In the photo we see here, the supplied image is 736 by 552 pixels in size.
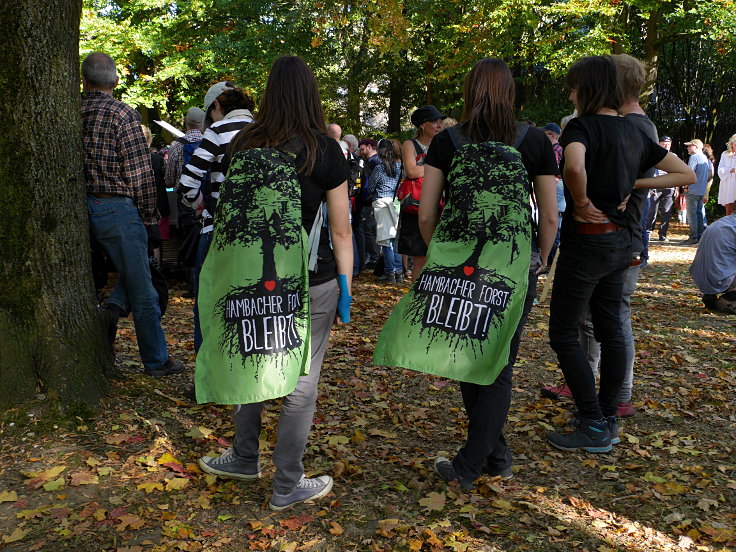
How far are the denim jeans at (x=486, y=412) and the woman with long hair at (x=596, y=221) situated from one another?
462 mm

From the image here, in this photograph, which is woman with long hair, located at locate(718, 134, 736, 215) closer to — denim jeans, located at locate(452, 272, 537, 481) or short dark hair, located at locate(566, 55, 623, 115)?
short dark hair, located at locate(566, 55, 623, 115)

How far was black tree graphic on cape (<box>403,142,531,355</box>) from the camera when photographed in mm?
3207

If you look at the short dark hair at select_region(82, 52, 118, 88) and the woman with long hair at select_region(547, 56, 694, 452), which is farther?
the short dark hair at select_region(82, 52, 118, 88)

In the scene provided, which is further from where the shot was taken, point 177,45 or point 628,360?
point 177,45

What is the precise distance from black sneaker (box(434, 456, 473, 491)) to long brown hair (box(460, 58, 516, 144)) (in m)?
1.73

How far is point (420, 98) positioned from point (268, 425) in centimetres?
2267

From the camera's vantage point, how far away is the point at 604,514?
3.46 meters

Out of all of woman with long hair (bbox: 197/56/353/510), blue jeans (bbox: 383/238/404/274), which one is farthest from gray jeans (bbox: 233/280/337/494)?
Result: blue jeans (bbox: 383/238/404/274)

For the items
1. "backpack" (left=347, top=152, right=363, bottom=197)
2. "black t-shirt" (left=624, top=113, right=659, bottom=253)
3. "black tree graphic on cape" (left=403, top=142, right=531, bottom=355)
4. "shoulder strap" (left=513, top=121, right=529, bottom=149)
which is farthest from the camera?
"backpack" (left=347, top=152, right=363, bottom=197)

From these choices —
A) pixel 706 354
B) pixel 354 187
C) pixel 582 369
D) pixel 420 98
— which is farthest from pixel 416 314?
pixel 420 98

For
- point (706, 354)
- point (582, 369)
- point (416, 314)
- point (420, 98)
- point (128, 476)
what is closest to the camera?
point (416, 314)

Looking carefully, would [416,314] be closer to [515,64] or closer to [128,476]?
[128,476]

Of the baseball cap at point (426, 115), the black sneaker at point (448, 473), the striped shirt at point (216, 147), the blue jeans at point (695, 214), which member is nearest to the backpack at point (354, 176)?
the baseball cap at point (426, 115)

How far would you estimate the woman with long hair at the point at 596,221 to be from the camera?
12.2 feet
